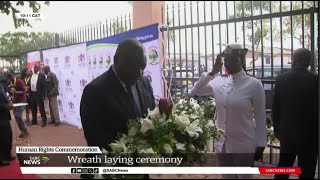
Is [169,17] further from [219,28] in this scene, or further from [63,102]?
[63,102]

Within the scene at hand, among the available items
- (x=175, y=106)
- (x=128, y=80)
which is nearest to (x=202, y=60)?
(x=175, y=106)

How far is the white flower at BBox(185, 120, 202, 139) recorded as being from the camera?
157 centimetres

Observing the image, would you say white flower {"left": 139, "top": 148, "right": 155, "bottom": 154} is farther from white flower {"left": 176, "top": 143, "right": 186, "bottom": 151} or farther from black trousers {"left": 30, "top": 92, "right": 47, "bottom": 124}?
black trousers {"left": 30, "top": 92, "right": 47, "bottom": 124}

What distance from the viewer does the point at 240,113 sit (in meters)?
1.84

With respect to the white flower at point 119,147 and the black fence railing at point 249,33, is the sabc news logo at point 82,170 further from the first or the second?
the black fence railing at point 249,33

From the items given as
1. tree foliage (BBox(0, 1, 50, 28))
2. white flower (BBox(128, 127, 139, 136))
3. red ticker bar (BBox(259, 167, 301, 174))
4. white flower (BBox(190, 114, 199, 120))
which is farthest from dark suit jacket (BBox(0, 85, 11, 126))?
red ticker bar (BBox(259, 167, 301, 174))

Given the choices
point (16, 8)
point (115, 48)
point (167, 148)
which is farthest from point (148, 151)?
point (16, 8)

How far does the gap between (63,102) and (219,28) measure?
1.05 metres

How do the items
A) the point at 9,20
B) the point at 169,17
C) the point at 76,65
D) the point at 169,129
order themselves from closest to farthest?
the point at 169,129, the point at 9,20, the point at 76,65, the point at 169,17

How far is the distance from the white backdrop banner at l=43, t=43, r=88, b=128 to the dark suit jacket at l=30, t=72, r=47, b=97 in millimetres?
60

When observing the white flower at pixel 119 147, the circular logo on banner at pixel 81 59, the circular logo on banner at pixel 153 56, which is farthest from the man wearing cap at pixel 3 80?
the circular logo on banner at pixel 153 56

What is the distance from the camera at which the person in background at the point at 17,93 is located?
1.77 metres

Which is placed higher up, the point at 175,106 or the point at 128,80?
the point at 128,80

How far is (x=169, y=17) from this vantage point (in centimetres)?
216
